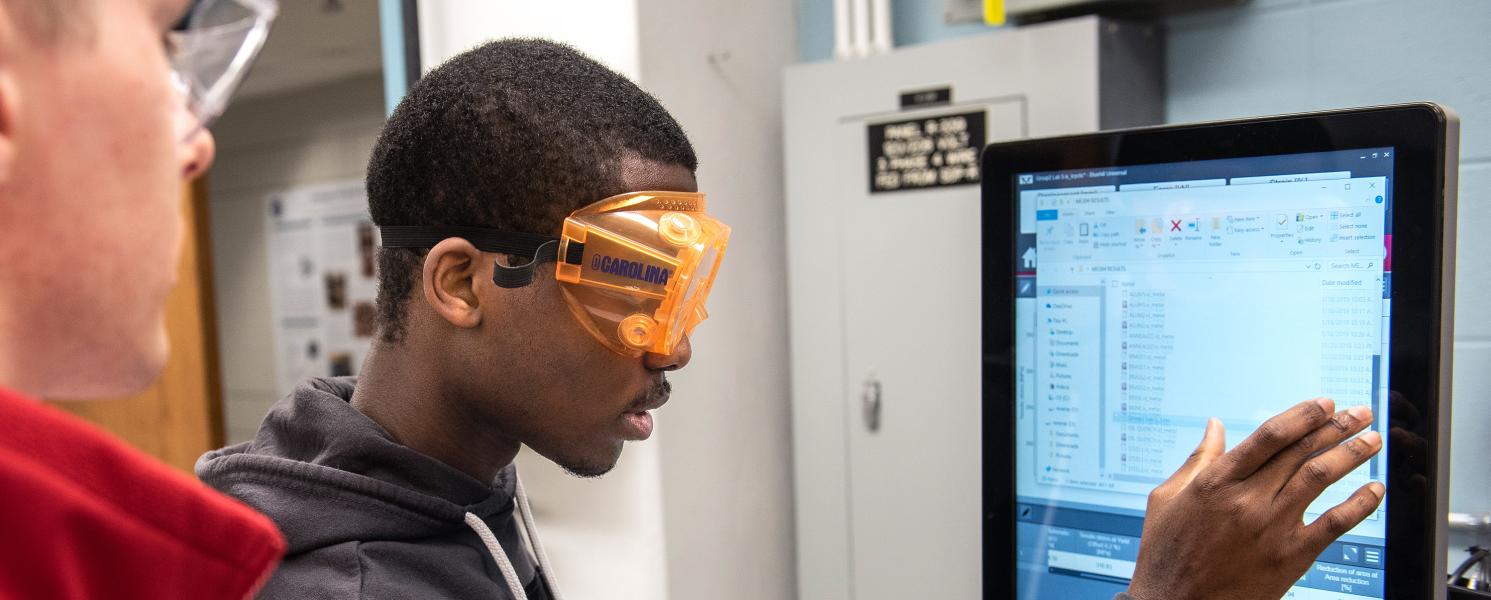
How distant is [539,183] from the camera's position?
0.88 metres

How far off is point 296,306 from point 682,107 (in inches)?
90.0

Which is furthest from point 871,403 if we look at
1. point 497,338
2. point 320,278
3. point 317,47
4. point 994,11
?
point 320,278

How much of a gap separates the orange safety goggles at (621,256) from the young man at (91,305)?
42cm

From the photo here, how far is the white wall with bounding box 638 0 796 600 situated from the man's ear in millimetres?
753

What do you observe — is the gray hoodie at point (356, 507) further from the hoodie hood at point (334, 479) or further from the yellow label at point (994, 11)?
the yellow label at point (994, 11)

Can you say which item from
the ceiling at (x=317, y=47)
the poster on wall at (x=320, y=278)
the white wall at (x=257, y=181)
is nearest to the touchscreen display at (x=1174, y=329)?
the ceiling at (x=317, y=47)

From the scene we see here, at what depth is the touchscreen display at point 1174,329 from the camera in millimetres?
894

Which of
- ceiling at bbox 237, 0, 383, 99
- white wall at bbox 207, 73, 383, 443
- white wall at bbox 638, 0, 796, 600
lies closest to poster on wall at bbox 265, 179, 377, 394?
white wall at bbox 207, 73, 383, 443

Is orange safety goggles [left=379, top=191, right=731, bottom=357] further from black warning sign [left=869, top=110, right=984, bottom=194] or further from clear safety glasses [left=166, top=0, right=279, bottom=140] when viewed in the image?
black warning sign [left=869, top=110, right=984, bottom=194]

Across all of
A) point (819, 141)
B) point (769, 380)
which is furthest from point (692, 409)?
point (819, 141)

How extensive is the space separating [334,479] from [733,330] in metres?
0.97

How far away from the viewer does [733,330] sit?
5.74 ft

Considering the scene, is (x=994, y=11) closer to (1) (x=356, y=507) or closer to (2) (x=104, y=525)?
(1) (x=356, y=507)

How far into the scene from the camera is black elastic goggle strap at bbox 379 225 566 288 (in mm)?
882
